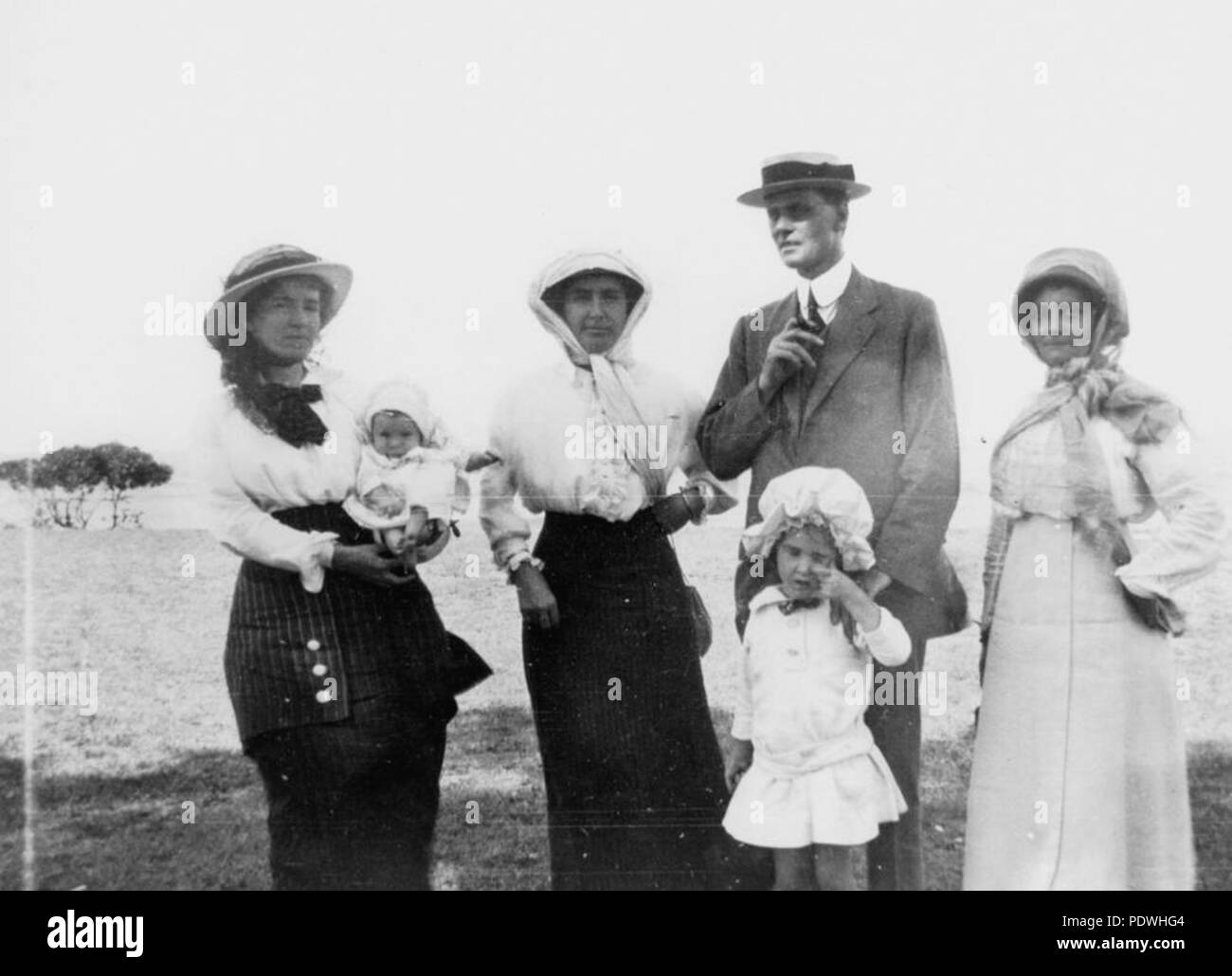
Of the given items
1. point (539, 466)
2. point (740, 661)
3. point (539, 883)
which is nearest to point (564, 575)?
point (539, 466)

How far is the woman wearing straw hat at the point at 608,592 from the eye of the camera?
398cm

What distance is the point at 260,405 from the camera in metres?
3.96

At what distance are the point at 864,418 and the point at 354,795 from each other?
1.88 meters

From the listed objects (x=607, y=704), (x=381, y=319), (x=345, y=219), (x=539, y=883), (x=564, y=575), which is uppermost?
(x=345, y=219)

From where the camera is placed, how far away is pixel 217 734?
13.2 feet

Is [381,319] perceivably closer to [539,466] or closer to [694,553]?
[539,466]

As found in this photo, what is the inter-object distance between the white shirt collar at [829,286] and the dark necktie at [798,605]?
86 cm

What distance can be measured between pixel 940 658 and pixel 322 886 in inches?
77.9

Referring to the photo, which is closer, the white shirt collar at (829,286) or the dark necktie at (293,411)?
the dark necktie at (293,411)

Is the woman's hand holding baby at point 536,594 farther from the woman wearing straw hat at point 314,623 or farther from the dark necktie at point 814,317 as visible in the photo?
the dark necktie at point 814,317

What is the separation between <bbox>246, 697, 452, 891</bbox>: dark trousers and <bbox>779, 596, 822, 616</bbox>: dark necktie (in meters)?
1.06

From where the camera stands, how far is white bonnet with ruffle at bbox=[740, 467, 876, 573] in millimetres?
3883

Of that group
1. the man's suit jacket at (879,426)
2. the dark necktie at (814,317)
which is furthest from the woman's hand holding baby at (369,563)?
the dark necktie at (814,317)

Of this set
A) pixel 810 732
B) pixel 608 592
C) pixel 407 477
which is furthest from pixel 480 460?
pixel 810 732
